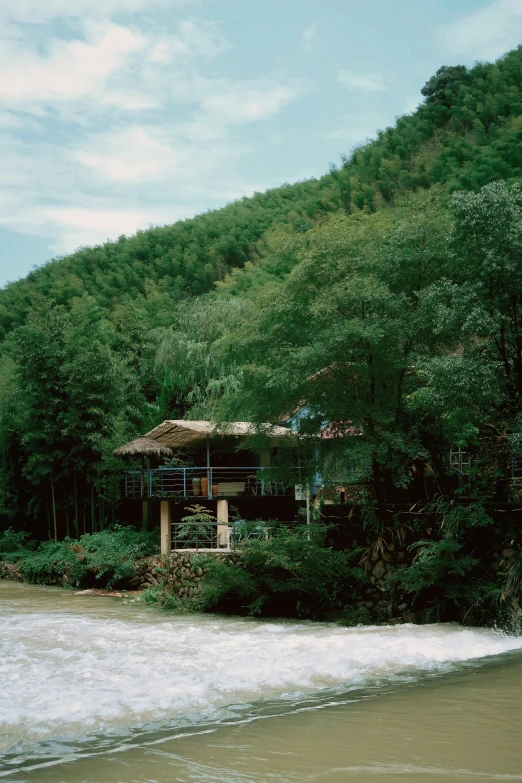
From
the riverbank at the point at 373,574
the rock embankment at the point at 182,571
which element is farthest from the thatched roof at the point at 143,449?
the riverbank at the point at 373,574

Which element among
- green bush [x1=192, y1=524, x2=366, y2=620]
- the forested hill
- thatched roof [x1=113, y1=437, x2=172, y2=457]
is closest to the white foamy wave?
green bush [x1=192, y1=524, x2=366, y2=620]

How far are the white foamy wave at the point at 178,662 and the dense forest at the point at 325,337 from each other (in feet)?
10.2

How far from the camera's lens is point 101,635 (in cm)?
1164

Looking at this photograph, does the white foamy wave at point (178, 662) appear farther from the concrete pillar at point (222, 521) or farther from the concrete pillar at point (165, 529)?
the concrete pillar at point (165, 529)

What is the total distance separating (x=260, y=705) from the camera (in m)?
7.24

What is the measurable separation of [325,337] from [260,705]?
23.4ft

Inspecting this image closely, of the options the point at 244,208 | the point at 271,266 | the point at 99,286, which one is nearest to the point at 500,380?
the point at 271,266

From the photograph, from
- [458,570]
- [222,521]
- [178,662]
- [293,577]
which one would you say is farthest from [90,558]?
[178,662]

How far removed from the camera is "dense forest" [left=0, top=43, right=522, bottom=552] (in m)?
12.1

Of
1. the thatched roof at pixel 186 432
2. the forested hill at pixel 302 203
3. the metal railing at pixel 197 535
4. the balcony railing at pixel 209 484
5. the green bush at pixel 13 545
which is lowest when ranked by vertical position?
the green bush at pixel 13 545

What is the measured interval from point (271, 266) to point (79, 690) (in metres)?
32.3

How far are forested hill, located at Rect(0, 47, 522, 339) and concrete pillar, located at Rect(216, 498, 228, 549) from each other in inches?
990

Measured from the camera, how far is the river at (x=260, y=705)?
5328 mm

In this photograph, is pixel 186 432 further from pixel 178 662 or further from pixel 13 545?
pixel 178 662
